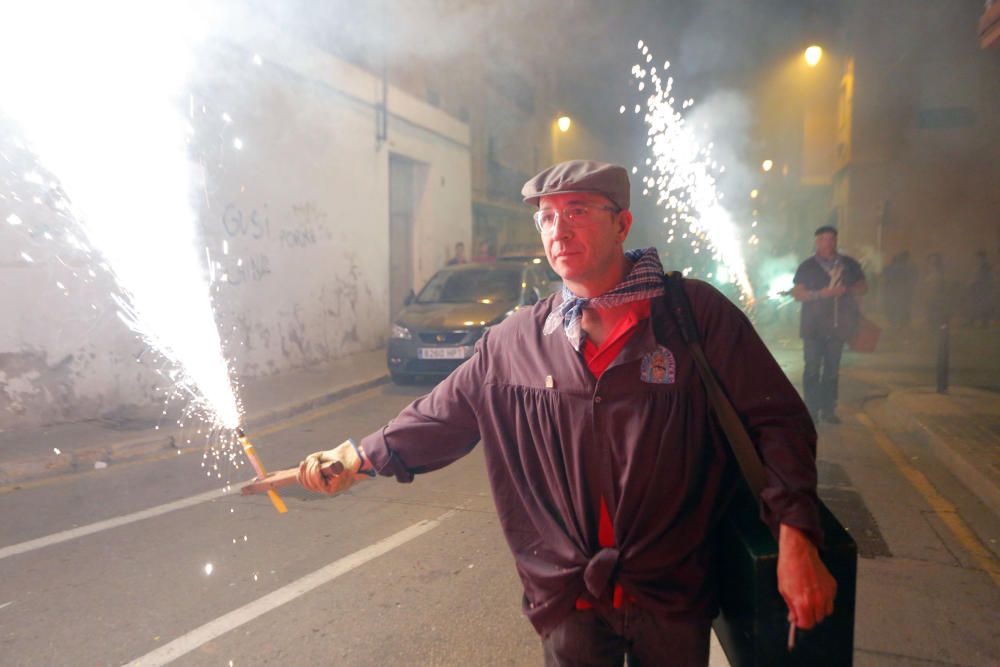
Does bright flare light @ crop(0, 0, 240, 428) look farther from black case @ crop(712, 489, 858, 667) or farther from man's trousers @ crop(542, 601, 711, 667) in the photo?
black case @ crop(712, 489, 858, 667)

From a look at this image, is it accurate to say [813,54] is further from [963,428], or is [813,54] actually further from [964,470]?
[964,470]

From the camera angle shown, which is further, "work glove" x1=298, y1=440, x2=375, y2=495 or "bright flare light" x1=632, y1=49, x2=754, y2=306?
"bright flare light" x1=632, y1=49, x2=754, y2=306

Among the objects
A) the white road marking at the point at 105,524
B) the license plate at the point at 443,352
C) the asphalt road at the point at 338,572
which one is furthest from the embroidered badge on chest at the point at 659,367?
the license plate at the point at 443,352

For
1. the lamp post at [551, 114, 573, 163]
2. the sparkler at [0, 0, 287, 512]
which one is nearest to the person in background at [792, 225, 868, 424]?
the sparkler at [0, 0, 287, 512]

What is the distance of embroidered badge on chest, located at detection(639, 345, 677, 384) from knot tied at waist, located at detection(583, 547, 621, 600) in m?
0.41

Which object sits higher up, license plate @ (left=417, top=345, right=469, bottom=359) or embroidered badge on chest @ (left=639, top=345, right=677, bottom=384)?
embroidered badge on chest @ (left=639, top=345, right=677, bottom=384)

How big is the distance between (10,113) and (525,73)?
18440mm

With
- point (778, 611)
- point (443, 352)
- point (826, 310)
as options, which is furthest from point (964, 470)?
point (443, 352)

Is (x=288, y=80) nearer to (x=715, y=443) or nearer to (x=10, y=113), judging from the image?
(x=10, y=113)

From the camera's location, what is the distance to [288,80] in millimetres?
11195

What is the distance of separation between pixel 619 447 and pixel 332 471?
0.81 m

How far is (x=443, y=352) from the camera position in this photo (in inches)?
404

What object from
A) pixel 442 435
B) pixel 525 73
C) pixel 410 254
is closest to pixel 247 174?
pixel 410 254

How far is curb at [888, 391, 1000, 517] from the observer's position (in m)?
5.19
